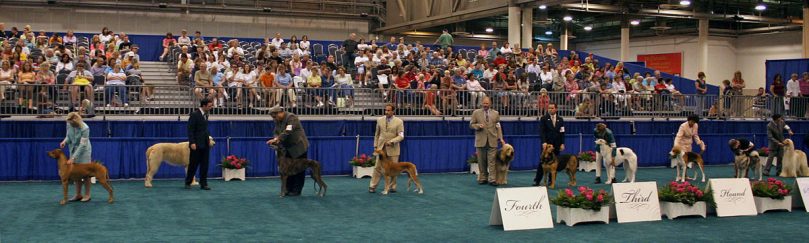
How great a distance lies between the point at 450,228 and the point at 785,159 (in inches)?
453

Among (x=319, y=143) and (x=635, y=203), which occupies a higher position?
(x=319, y=143)

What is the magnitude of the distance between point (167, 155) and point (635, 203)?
28.7 ft

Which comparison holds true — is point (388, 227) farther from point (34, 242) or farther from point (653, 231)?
point (34, 242)

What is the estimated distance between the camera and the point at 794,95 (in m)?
25.3

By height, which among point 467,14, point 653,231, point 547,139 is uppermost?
point 467,14

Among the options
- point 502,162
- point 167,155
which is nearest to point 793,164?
point 502,162

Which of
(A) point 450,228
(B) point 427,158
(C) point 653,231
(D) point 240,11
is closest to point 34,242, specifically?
(A) point 450,228

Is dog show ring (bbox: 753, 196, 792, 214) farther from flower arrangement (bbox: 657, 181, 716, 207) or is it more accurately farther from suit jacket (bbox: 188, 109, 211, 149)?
suit jacket (bbox: 188, 109, 211, 149)

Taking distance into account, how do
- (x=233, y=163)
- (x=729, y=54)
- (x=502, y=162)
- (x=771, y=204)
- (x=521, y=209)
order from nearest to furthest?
1. (x=521, y=209)
2. (x=771, y=204)
3. (x=502, y=162)
4. (x=233, y=163)
5. (x=729, y=54)

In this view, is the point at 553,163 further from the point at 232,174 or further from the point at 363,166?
the point at 232,174

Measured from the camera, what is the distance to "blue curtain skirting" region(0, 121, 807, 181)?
636 inches

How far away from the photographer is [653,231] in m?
10.5

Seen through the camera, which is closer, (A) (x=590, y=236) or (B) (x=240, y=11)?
(A) (x=590, y=236)

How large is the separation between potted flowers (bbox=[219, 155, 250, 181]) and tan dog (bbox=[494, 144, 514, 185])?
17.0 ft
